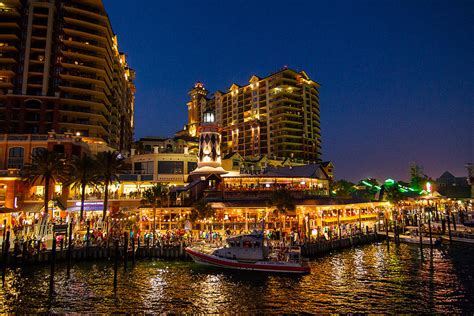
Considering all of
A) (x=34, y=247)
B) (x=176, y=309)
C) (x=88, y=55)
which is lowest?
(x=176, y=309)

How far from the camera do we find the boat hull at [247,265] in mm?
35781

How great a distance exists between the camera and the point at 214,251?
3928 centimetres

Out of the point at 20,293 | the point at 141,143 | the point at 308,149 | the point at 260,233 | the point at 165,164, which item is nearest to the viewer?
the point at 20,293

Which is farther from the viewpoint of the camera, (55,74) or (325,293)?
(55,74)

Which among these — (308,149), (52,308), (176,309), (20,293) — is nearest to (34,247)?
(20,293)

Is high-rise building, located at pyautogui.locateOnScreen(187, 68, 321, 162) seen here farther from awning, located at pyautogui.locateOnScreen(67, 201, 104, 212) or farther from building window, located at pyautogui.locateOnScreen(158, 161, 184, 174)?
awning, located at pyautogui.locateOnScreen(67, 201, 104, 212)

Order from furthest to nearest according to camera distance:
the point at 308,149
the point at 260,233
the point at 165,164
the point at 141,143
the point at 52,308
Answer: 1. the point at 308,149
2. the point at 141,143
3. the point at 165,164
4. the point at 260,233
5. the point at 52,308

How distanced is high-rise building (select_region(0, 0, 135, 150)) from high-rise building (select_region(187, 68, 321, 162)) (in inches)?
2725

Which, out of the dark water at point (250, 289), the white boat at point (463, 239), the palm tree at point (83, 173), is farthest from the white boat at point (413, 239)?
the palm tree at point (83, 173)

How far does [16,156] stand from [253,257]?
53611 mm

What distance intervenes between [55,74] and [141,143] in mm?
32201

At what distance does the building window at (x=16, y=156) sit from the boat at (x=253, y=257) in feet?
150

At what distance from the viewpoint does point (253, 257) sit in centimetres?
3731

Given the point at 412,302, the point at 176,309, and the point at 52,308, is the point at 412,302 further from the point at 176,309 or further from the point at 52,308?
the point at 52,308
